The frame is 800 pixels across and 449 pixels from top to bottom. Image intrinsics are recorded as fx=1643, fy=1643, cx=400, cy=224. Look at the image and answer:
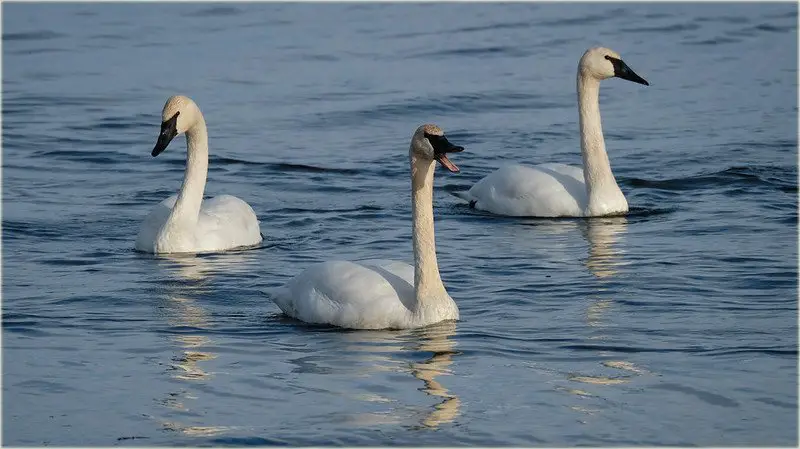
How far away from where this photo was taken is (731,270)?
11266 mm

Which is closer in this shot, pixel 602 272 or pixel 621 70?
pixel 602 272

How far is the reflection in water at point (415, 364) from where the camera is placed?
26.4 ft

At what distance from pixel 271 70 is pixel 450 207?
884 centimetres

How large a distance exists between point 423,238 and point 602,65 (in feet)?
16.4

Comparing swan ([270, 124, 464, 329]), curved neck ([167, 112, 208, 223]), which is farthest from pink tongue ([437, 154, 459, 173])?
curved neck ([167, 112, 208, 223])

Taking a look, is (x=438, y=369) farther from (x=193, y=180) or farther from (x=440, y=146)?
(x=193, y=180)

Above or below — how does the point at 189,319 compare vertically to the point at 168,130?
below

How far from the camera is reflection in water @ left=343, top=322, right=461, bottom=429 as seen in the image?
8.05 m

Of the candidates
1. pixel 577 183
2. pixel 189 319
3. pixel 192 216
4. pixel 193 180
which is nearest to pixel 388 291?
pixel 189 319

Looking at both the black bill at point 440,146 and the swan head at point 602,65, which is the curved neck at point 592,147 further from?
the black bill at point 440,146

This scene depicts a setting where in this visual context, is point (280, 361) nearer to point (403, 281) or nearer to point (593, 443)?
point (403, 281)

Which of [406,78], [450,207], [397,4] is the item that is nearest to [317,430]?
[450,207]

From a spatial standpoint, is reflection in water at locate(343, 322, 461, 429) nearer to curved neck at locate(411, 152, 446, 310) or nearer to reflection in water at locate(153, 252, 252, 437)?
curved neck at locate(411, 152, 446, 310)

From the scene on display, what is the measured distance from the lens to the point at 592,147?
46.2 ft
